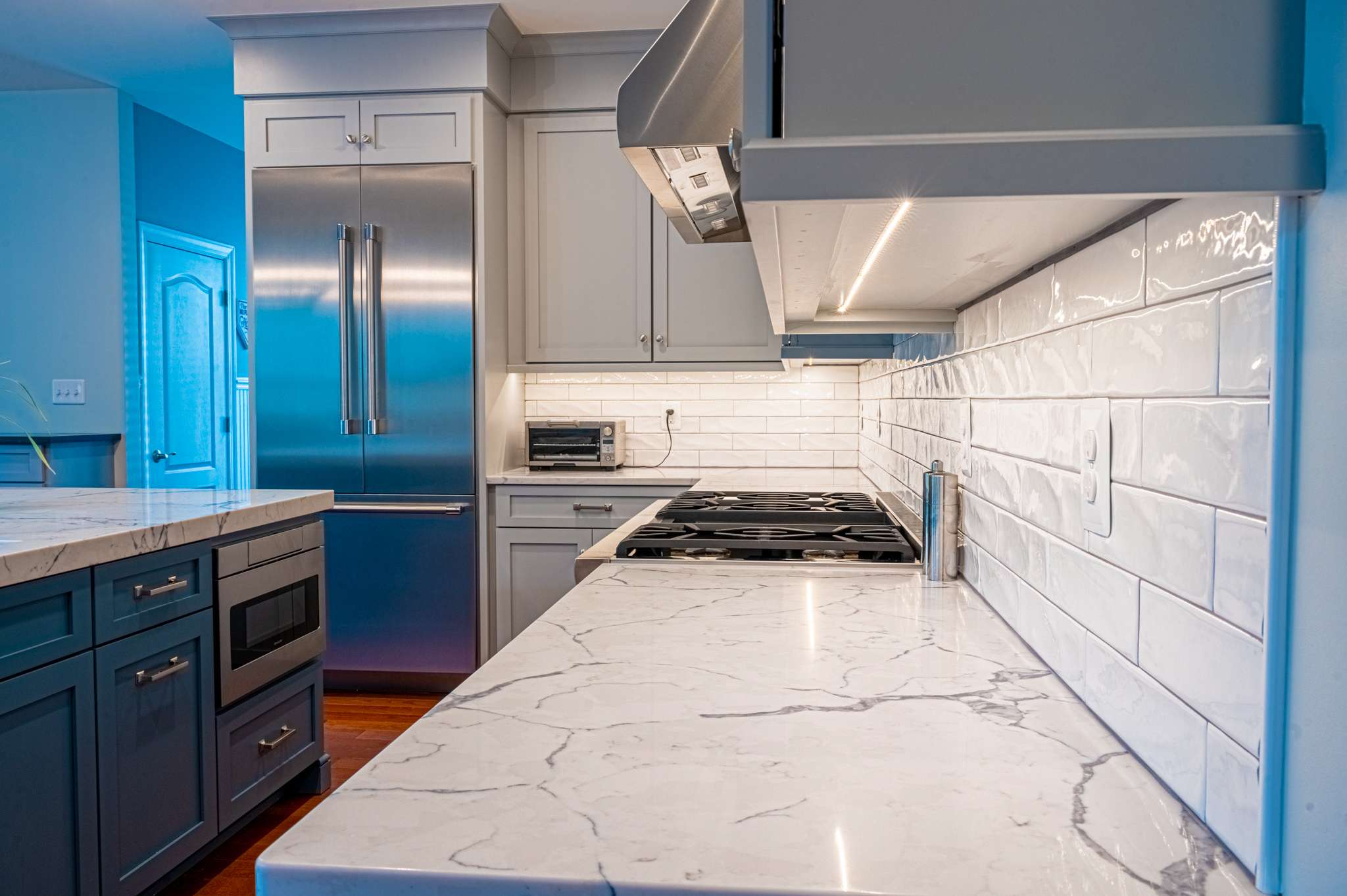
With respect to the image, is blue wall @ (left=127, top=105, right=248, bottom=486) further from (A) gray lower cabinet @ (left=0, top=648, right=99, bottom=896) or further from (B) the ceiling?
(A) gray lower cabinet @ (left=0, top=648, right=99, bottom=896)

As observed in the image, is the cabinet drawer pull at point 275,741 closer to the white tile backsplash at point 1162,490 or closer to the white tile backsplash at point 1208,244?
the white tile backsplash at point 1162,490

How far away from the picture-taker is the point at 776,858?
1.91 ft

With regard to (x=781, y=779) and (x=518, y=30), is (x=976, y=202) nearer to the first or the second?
(x=781, y=779)

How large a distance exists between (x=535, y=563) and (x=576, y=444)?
0.52 meters

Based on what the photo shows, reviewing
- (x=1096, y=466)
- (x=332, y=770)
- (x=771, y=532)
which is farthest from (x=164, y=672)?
(x=1096, y=466)

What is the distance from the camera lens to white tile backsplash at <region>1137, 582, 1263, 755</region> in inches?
22.7

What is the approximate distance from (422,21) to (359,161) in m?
0.57

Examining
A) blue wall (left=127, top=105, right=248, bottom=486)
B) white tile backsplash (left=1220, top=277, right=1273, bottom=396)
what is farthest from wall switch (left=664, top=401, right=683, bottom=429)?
white tile backsplash (left=1220, top=277, right=1273, bottom=396)

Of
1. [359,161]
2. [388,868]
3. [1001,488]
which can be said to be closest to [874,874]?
[388,868]

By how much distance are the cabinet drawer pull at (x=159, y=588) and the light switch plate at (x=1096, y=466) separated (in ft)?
5.99

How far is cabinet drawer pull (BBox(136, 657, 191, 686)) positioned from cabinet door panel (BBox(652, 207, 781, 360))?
2.21 metres

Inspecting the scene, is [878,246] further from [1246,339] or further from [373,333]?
[373,333]

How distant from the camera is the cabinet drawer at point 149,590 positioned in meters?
1.81

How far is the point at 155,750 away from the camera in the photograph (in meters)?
1.95
